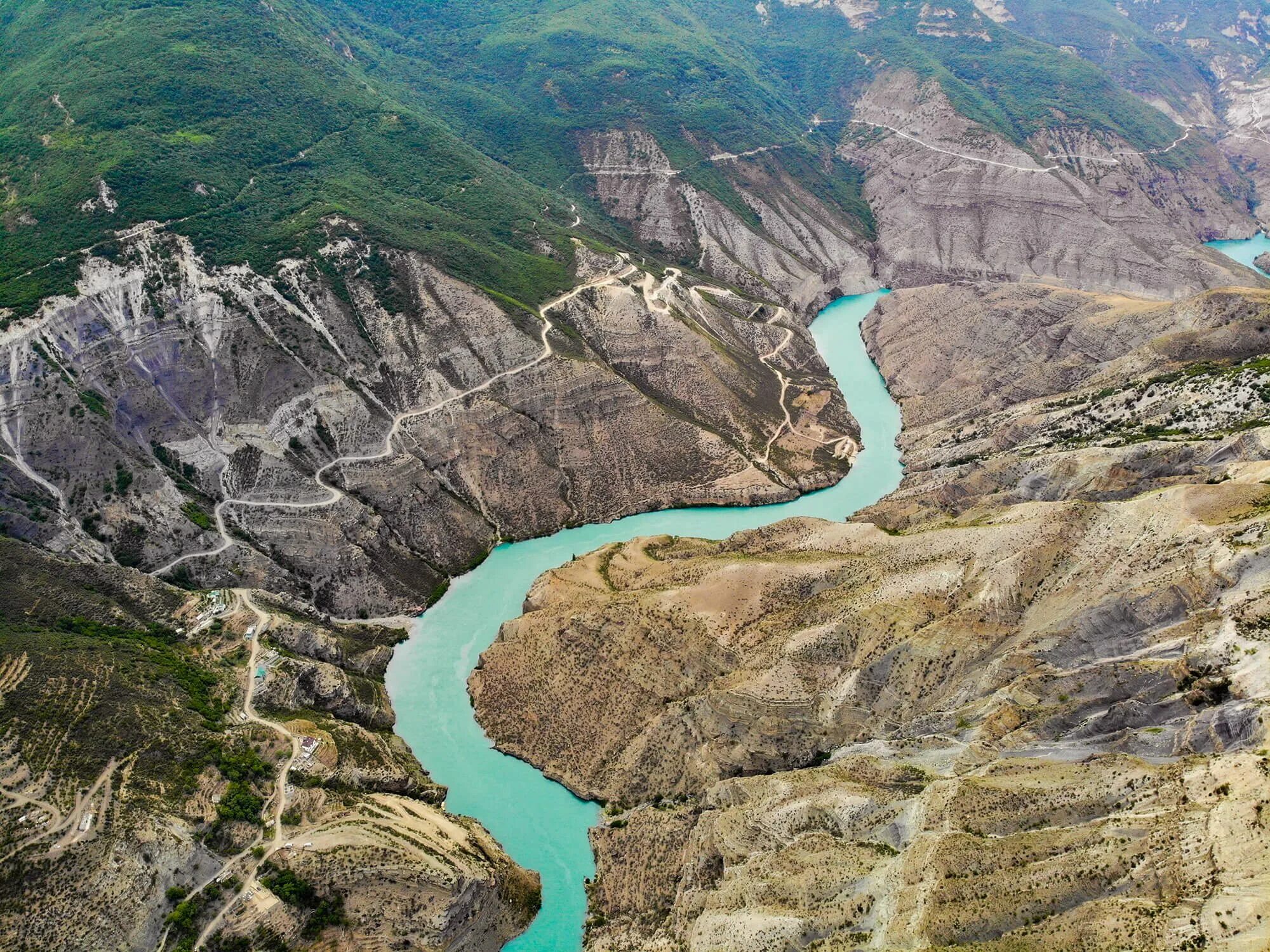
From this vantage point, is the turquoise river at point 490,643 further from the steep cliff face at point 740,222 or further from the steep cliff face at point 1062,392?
the steep cliff face at point 740,222

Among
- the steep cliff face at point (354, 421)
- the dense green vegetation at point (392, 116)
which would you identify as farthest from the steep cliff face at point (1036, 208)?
the steep cliff face at point (354, 421)

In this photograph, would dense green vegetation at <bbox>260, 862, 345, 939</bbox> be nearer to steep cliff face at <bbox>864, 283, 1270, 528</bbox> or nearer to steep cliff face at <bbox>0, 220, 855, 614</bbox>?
steep cliff face at <bbox>0, 220, 855, 614</bbox>

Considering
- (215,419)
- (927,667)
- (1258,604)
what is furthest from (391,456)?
(1258,604)

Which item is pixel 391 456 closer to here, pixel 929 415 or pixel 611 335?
pixel 611 335

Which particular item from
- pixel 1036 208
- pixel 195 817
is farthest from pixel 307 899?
pixel 1036 208

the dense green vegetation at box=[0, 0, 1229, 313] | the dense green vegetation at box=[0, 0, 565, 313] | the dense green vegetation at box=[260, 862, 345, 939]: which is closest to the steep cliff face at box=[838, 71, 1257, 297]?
the dense green vegetation at box=[0, 0, 1229, 313]

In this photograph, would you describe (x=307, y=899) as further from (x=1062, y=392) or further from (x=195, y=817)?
(x=1062, y=392)

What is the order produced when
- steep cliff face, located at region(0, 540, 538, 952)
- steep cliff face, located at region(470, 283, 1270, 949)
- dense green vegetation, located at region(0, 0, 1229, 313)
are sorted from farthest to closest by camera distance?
1. dense green vegetation, located at region(0, 0, 1229, 313)
2. steep cliff face, located at region(0, 540, 538, 952)
3. steep cliff face, located at region(470, 283, 1270, 949)
